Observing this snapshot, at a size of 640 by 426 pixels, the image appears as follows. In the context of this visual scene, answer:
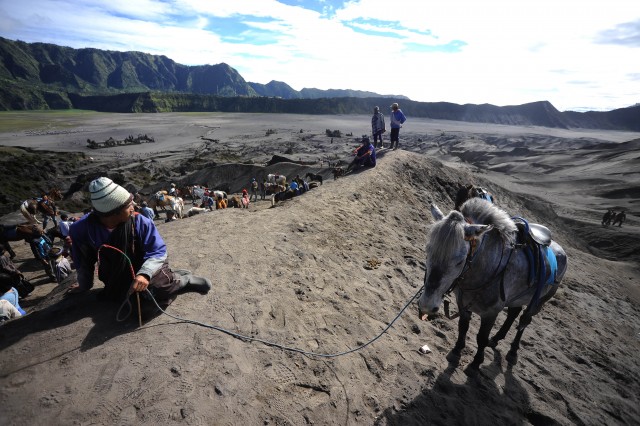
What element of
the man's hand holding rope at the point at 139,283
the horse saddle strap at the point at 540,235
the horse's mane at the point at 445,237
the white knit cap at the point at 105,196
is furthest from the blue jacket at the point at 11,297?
the horse saddle strap at the point at 540,235

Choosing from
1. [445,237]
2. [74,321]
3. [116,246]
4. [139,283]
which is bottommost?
[74,321]


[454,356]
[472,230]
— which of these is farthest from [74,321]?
[454,356]

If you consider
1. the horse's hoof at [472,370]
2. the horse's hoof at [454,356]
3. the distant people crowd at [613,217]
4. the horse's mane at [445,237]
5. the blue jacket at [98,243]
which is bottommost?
the distant people crowd at [613,217]

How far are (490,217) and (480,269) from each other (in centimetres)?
71

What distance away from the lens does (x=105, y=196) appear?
317 cm

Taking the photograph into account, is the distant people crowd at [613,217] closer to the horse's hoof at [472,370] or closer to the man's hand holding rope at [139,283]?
the horse's hoof at [472,370]

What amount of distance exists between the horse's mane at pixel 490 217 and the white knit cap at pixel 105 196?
13.9ft

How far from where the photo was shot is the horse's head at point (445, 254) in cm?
340

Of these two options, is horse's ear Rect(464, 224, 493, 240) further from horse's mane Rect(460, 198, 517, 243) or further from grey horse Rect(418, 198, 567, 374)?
horse's mane Rect(460, 198, 517, 243)

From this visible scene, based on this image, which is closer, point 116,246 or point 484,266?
point 116,246

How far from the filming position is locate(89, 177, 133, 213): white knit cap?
3160mm

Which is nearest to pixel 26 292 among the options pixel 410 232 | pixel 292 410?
pixel 292 410

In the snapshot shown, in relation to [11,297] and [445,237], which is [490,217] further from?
[11,297]

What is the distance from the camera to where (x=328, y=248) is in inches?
288
